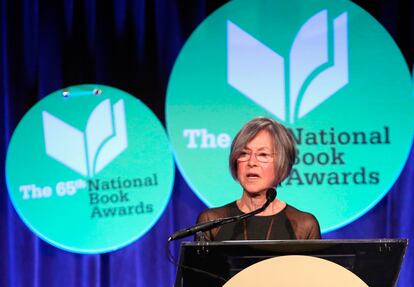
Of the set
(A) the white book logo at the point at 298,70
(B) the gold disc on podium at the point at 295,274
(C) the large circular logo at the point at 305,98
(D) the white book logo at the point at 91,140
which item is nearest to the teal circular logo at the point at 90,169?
(D) the white book logo at the point at 91,140

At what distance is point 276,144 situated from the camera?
2.83m

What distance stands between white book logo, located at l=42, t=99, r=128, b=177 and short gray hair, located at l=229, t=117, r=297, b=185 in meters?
1.36

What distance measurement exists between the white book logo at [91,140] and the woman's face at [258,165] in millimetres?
1398

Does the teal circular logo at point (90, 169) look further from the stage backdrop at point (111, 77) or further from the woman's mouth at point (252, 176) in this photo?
the woman's mouth at point (252, 176)

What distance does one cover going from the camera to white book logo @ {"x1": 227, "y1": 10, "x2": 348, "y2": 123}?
395 centimetres

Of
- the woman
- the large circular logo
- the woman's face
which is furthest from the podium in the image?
the large circular logo

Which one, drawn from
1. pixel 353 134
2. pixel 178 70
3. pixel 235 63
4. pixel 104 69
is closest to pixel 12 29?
pixel 104 69

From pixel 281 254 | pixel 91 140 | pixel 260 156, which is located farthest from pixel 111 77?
pixel 281 254

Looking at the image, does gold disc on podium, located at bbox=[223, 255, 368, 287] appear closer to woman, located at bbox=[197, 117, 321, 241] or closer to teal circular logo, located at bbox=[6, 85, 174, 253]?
woman, located at bbox=[197, 117, 321, 241]

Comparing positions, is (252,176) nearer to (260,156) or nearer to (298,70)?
(260,156)

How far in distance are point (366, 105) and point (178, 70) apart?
1175mm

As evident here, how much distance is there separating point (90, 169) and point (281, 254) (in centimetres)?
273

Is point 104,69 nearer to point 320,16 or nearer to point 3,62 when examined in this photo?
point 3,62

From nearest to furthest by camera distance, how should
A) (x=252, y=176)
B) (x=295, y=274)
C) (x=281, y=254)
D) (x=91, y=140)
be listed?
(x=295, y=274)
(x=281, y=254)
(x=252, y=176)
(x=91, y=140)
